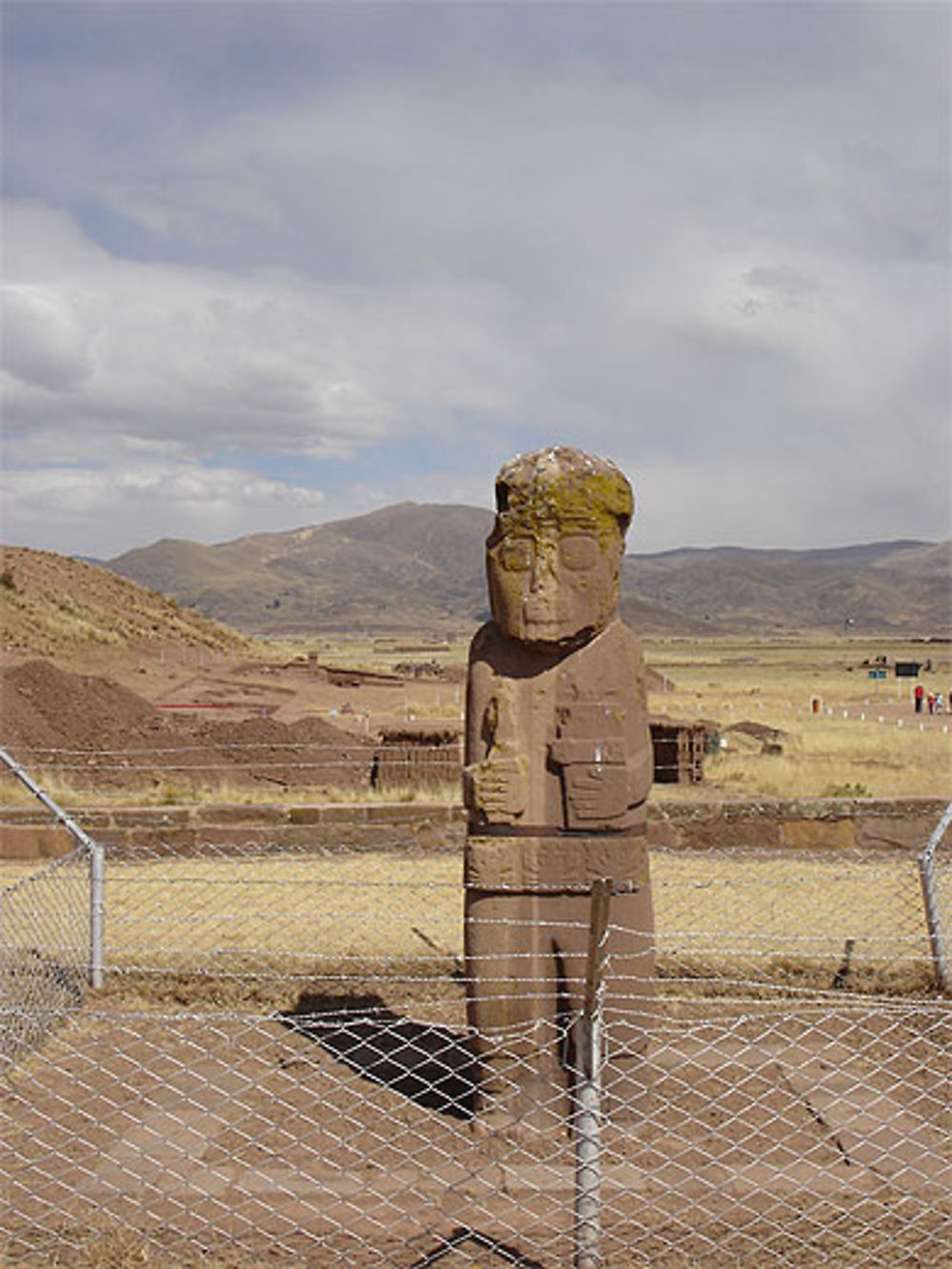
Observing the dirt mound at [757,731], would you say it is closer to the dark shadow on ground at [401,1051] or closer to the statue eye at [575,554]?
the dark shadow on ground at [401,1051]

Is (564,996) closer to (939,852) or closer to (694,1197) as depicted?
(694,1197)

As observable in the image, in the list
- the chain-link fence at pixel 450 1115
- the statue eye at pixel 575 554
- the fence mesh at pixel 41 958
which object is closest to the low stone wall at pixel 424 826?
the fence mesh at pixel 41 958

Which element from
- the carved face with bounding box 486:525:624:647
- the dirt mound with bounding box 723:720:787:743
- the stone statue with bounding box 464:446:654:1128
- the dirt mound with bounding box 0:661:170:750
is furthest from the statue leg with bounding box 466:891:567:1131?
the dirt mound with bounding box 723:720:787:743

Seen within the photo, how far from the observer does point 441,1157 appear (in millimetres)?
5594

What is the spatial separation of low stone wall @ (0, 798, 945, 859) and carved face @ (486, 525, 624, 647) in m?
6.98

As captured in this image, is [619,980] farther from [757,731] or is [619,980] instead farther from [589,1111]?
[757,731]

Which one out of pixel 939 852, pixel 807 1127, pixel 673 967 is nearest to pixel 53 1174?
pixel 807 1127

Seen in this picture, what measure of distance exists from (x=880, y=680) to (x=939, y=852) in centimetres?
4034

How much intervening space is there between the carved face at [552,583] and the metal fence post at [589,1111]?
6.80 ft

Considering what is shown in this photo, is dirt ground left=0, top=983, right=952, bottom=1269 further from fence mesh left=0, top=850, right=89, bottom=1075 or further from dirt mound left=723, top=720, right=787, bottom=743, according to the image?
dirt mound left=723, top=720, right=787, bottom=743

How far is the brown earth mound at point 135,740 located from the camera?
56.8 feet

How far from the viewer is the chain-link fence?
15.6 ft

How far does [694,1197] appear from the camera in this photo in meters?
5.12

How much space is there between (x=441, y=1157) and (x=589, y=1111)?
1684mm
